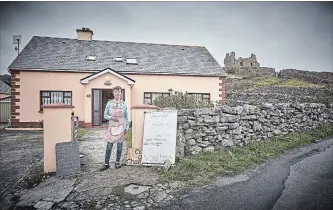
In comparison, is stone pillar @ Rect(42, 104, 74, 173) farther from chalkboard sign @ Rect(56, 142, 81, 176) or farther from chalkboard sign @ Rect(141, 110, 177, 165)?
chalkboard sign @ Rect(141, 110, 177, 165)

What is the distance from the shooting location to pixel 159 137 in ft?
19.3

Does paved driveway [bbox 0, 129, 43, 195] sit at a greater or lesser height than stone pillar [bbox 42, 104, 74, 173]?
lesser

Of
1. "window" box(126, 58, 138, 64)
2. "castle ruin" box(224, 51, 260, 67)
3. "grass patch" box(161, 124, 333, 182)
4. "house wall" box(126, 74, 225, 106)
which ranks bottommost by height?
"grass patch" box(161, 124, 333, 182)

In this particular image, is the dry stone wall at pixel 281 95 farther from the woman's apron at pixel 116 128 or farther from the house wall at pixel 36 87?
the woman's apron at pixel 116 128

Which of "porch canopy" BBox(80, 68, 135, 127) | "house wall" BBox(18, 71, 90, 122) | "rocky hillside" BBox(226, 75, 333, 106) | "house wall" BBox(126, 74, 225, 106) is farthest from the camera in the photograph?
"rocky hillside" BBox(226, 75, 333, 106)

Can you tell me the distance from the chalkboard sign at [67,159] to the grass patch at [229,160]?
7.05ft

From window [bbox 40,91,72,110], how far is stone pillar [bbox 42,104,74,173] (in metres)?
10.9

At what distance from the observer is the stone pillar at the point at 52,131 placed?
205 inches

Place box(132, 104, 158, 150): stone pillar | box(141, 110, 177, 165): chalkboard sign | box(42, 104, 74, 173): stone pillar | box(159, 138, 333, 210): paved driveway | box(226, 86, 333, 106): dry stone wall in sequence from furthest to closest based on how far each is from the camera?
box(226, 86, 333, 106): dry stone wall < box(132, 104, 158, 150): stone pillar < box(141, 110, 177, 165): chalkboard sign < box(42, 104, 74, 173): stone pillar < box(159, 138, 333, 210): paved driveway

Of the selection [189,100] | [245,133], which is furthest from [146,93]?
[245,133]

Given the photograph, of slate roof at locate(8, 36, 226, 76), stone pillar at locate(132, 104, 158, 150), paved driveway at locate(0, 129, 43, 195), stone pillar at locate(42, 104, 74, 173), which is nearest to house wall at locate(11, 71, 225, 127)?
slate roof at locate(8, 36, 226, 76)

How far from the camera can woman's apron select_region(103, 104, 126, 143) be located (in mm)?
5555

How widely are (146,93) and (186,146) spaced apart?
10.5m

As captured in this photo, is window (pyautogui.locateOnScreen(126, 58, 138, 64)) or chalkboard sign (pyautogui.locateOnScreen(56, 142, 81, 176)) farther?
window (pyautogui.locateOnScreen(126, 58, 138, 64))
